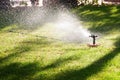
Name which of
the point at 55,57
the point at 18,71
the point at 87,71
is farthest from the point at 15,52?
the point at 87,71

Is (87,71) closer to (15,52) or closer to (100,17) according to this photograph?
(15,52)

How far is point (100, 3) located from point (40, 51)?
34.6 ft

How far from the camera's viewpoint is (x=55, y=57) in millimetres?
7668

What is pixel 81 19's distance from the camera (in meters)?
13.4

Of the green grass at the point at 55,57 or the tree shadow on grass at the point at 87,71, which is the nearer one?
the tree shadow on grass at the point at 87,71

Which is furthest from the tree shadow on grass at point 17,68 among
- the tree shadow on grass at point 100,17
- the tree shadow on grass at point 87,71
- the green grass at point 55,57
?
the tree shadow on grass at point 100,17

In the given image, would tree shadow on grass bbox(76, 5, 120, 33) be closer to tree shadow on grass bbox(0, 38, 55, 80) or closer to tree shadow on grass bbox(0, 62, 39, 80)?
tree shadow on grass bbox(0, 38, 55, 80)

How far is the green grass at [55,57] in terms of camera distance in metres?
6.45

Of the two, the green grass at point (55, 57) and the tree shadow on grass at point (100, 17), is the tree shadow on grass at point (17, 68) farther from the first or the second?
the tree shadow on grass at point (100, 17)

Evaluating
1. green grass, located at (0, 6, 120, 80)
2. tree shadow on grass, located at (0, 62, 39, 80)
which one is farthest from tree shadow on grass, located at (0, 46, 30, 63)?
tree shadow on grass, located at (0, 62, 39, 80)

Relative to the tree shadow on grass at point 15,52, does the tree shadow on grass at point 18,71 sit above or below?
below

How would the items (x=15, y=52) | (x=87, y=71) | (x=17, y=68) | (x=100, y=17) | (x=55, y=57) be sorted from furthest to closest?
(x=100, y=17)
(x=15, y=52)
(x=55, y=57)
(x=17, y=68)
(x=87, y=71)

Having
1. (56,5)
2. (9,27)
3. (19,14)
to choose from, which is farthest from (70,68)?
(56,5)

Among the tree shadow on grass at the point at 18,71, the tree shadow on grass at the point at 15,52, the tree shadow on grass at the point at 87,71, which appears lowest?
the tree shadow on grass at the point at 87,71
